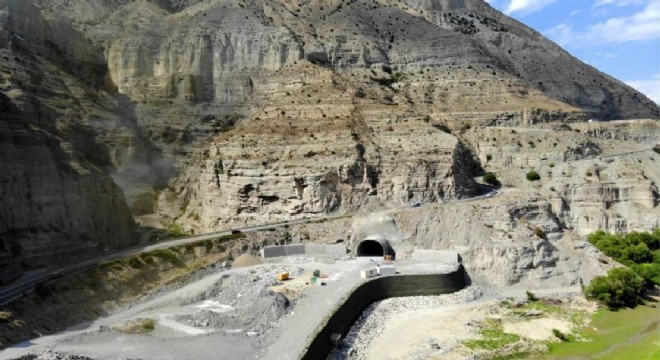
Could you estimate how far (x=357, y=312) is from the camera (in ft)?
124

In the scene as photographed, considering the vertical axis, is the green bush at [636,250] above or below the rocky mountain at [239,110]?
below


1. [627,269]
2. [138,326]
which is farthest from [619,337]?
[138,326]

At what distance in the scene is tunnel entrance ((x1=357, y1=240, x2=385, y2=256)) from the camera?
168 feet

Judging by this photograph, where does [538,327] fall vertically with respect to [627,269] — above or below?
below

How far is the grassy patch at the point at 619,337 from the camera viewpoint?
111 ft

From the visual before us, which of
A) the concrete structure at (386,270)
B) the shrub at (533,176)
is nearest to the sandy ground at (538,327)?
the concrete structure at (386,270)

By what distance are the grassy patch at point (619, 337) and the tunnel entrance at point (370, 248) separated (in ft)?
61.4

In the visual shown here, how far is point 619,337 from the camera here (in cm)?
3622

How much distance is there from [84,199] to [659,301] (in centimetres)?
4498

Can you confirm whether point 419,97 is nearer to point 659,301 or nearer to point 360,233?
point 360,233

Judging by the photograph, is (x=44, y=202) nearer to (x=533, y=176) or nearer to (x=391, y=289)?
(x=391, y=289)

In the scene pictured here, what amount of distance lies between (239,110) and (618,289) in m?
51.3

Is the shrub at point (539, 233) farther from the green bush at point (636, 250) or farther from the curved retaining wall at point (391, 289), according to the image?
the green bush at point (636, 250)

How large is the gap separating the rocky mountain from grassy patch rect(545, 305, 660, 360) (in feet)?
67.8
